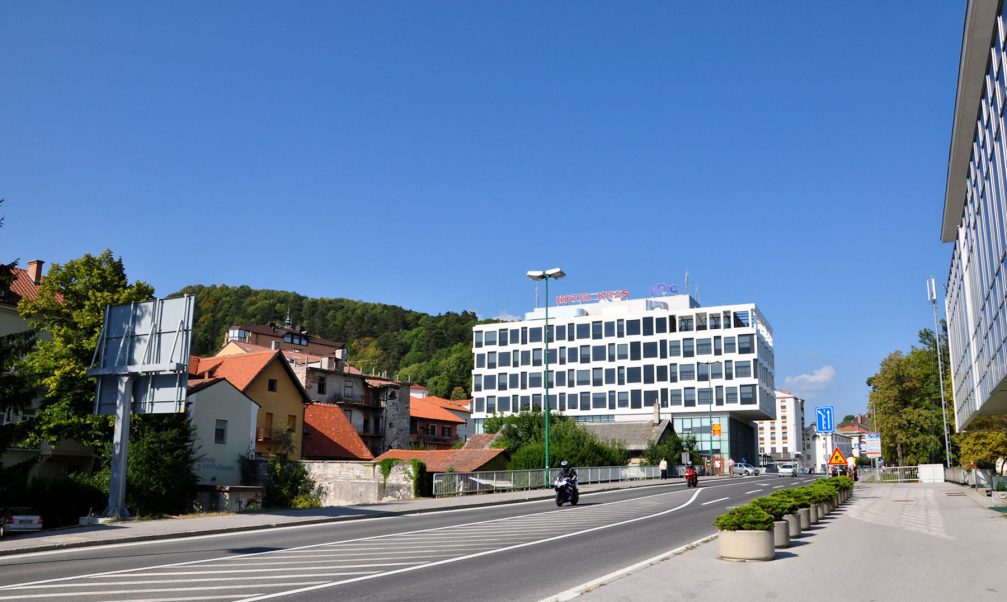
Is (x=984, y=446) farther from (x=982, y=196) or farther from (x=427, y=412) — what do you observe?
(x=427, y=412)

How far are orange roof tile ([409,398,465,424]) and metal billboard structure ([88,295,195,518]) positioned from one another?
6886 cm

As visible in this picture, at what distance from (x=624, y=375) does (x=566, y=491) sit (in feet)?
255

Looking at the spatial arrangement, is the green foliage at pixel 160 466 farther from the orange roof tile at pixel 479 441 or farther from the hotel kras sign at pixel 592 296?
the hotel kras sign at pixel 592 296

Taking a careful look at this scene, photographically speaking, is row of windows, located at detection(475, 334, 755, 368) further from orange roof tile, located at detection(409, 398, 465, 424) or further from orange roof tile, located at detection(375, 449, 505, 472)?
orange roof tile, located at detection(375, 449, 505, 472)

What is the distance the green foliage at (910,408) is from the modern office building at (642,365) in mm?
22388

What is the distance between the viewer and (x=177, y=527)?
68.5ft

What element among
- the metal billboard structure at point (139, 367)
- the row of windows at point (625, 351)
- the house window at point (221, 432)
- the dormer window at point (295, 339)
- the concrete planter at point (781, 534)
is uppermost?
the dormer window at point (295, 339)

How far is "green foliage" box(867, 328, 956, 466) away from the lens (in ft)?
242

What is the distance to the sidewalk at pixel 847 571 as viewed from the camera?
34.0ft

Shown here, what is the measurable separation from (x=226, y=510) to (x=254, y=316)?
133282 millimetres

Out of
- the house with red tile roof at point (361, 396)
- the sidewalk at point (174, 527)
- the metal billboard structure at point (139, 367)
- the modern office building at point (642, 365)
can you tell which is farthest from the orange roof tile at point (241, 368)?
→ the modern office building at point (642, 365)

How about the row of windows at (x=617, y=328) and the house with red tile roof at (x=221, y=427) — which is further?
the row of windows at (x=617, y=328)

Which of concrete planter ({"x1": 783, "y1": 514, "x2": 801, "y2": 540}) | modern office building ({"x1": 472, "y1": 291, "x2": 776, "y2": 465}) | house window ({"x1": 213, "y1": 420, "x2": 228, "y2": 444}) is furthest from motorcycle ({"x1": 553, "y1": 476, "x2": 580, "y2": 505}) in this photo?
modern office building ({"x1": 472, "y1": 291, "x2": 776, "y2": 465})

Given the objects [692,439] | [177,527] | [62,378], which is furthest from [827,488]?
[692,439]
